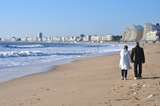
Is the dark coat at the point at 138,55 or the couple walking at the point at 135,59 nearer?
the couple walking at the point at 135,59

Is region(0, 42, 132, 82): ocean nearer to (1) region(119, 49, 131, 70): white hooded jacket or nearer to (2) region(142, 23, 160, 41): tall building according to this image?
(1) region(119, 49, 131, 70): white hooded jacket

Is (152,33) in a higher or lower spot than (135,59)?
lower

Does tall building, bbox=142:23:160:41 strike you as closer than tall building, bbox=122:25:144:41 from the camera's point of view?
Yes

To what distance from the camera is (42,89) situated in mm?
12938

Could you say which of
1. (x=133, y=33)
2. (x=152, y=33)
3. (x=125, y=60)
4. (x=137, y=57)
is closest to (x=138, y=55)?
(x=137, y=57)

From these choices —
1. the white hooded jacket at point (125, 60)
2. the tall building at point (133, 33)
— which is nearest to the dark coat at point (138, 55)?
the white hooded jacket at point (125, 60)

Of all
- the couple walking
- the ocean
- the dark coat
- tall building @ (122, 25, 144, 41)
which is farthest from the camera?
tall building @ (122, 25, 144, 41)

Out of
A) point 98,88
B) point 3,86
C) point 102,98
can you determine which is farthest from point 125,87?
point 3,86

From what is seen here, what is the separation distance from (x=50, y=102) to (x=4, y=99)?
1689mm

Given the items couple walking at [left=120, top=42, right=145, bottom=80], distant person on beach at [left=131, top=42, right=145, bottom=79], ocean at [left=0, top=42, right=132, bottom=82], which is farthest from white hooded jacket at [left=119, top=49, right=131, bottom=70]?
ocean at [left=0, top=42, right=132, bottom=82]

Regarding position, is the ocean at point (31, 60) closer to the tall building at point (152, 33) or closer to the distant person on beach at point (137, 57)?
the distant person on beach at point (137, 57)

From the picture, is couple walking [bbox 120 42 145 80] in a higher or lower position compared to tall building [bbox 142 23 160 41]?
higher

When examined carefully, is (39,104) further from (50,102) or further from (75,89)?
(75,89)

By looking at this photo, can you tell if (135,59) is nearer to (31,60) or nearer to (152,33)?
(31,60)
